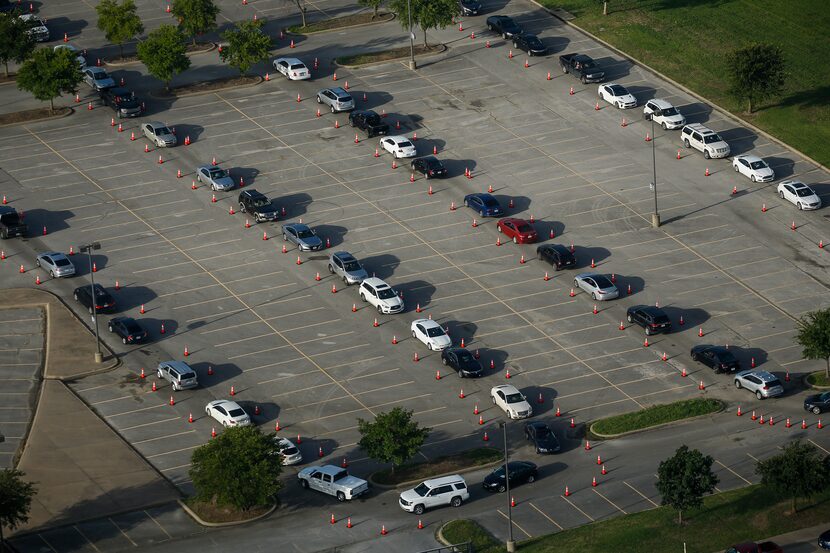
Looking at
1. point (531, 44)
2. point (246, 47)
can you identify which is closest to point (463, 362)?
point (246, 47)

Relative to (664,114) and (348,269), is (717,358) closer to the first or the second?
(348,269)

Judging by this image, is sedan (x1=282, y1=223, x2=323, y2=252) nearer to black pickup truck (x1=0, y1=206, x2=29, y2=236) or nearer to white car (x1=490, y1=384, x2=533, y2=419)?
black pickup truck (x1=0, y1=206, x2=29, y2=236)

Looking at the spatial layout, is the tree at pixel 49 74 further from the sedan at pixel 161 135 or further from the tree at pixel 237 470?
the tree at pixel 237 470

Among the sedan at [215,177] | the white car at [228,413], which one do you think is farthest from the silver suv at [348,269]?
the white car at [228,413]

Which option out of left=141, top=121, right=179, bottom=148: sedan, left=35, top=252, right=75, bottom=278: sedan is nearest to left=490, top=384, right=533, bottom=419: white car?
left=35, top=252, right=75, bottom=278: sedan

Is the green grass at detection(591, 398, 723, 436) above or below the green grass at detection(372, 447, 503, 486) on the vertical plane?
below
